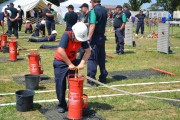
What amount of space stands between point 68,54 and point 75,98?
823mm

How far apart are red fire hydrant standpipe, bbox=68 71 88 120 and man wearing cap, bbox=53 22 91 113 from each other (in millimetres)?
226

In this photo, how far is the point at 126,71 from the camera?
9.91m

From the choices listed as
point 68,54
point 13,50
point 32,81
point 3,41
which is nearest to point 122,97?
point 68,54

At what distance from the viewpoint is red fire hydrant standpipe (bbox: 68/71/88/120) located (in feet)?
17.4

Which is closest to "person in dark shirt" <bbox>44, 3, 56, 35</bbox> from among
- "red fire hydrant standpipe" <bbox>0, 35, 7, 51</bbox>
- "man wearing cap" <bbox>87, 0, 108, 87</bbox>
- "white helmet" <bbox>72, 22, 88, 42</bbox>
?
A: "red fire hydrant standpipe" <bbox>0, 35, 7, 51</bbox>

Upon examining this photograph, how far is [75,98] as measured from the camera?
5387mm

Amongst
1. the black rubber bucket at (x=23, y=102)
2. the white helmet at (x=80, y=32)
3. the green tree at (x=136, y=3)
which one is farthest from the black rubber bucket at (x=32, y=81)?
the green tree at (x=136, y=3)

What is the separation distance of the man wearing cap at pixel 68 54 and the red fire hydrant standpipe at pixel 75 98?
226mm

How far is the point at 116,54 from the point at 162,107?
7.11 meters

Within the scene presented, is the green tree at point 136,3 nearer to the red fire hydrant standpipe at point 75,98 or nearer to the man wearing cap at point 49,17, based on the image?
the man wearing cap at point 49,17

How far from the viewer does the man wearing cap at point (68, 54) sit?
17.5 ft

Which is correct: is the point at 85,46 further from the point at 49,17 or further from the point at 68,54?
the point at 49,17

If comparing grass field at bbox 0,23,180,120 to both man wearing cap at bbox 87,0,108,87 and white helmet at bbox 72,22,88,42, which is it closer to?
man wearing cap at bbox 87,0,108,87

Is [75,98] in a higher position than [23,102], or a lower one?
higher
